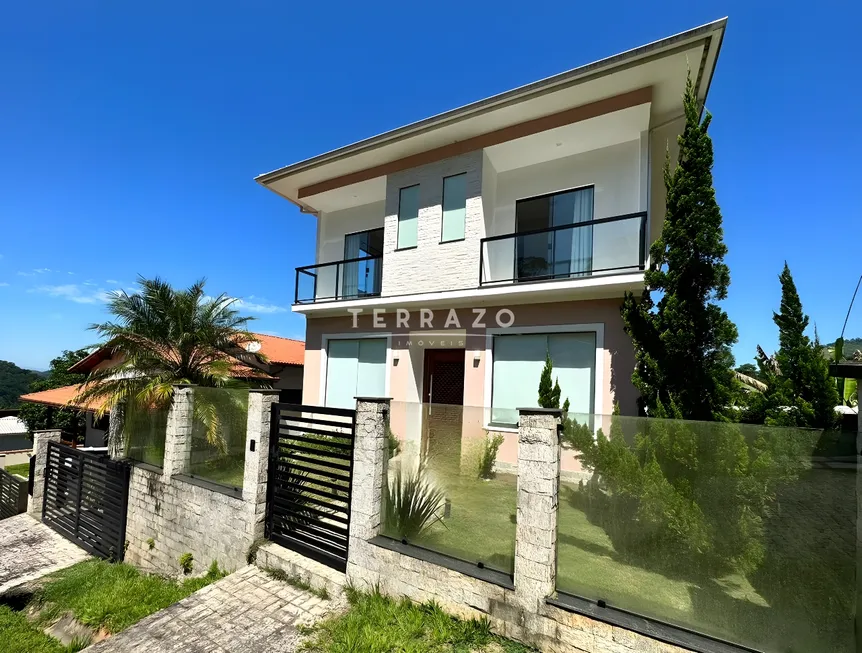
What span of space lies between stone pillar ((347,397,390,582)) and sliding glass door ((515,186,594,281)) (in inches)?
188

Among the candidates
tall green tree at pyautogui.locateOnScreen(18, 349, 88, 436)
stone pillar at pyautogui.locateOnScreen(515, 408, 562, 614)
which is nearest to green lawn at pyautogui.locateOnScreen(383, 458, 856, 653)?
stone pillar at pyautogui.locateOnScreen(515, 408, 562, 614)

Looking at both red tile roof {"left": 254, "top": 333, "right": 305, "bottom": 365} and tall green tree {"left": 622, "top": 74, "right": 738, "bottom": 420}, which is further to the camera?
red tile roof {"left": 254, "top": 333, "right": 305, "bottom": 365}

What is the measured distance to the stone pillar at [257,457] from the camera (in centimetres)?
528

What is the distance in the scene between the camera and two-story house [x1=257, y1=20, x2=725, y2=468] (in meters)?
6.99

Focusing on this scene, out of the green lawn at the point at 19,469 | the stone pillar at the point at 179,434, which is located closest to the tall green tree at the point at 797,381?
the stone pillar at the point at 179,434

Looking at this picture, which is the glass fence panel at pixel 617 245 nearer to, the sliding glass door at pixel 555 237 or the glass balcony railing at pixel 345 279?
the sliding glass door at pixel 555 237

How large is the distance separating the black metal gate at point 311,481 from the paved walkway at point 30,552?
5834 mm

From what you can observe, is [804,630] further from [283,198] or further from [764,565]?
[283,198]

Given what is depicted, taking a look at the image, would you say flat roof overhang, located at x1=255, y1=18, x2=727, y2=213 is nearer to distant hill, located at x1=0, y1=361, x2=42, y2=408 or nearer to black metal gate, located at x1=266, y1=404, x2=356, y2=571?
black metal gate, located at x1=266, y1=404, x2=356, y2=571

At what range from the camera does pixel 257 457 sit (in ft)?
17.5

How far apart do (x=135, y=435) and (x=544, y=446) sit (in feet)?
26.9

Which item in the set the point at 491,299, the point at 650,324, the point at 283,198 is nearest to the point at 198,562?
the point at 491,299

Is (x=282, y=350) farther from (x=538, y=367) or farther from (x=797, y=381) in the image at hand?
(x=797, y=381)

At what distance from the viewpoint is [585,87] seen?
690 cm
